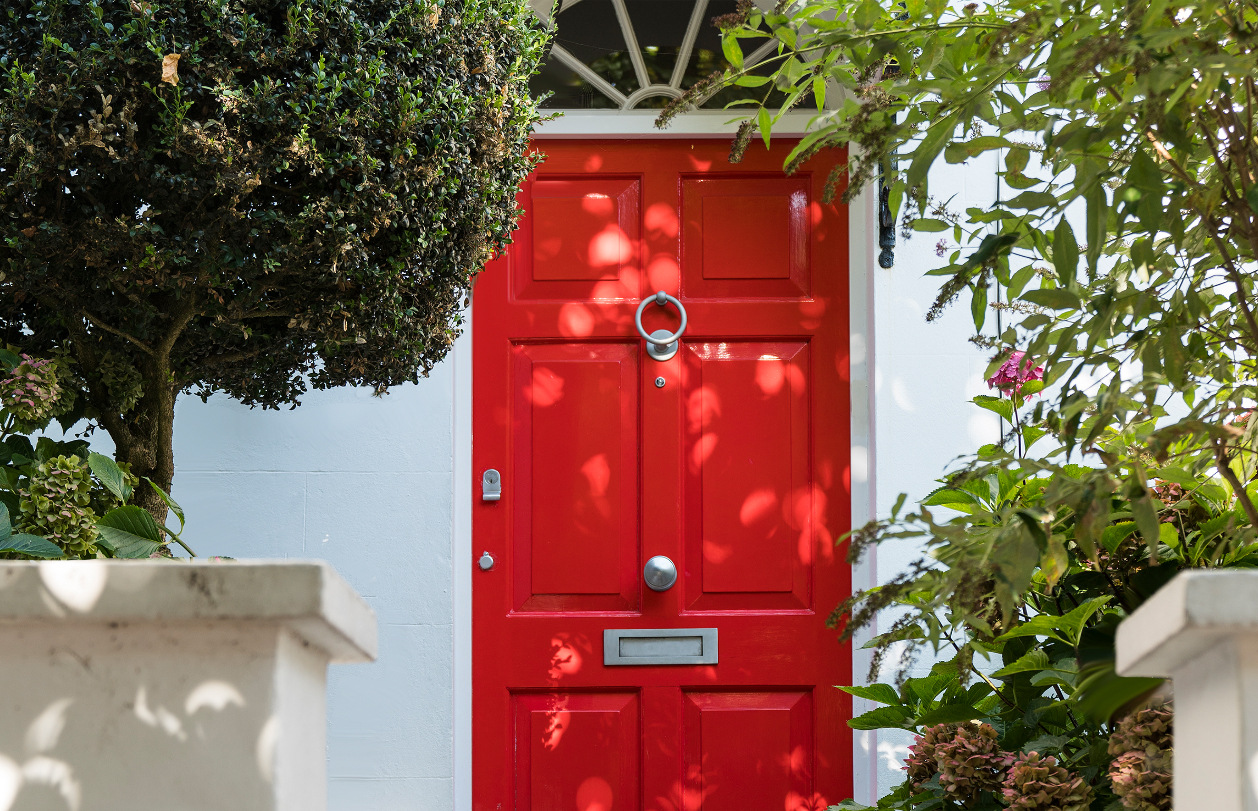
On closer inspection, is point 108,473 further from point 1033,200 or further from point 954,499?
point 954,499

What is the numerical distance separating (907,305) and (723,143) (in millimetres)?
818

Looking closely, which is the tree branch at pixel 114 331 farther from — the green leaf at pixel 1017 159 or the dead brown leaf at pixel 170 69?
the green leaf at pixel 1017 159

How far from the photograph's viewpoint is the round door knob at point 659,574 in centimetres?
319

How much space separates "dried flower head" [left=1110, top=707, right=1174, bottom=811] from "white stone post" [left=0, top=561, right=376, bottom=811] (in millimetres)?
1120

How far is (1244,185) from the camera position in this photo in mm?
1294

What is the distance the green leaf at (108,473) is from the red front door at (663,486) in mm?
1681

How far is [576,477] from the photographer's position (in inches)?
128

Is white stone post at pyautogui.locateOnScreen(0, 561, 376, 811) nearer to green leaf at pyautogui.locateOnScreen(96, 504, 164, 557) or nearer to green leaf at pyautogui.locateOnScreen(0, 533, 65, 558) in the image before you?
green leaf at pyautogui.locateOnScreen(0, 533, 65, 558)

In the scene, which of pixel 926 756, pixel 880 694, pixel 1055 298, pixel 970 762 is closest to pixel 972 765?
pixel 970 762

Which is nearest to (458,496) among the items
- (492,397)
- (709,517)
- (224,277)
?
(492,397)

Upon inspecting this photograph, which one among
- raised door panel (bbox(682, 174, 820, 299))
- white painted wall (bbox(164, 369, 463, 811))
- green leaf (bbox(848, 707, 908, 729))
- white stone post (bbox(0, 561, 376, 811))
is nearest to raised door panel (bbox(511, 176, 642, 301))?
raised door panel (bbox(682, 174, 820, 299))

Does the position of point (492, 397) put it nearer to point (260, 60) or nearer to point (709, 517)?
point (709, 517)

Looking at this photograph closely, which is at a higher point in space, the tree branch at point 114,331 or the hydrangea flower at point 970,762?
the tree branch at point 114,331

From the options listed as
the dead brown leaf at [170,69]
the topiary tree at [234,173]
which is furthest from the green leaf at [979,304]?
the dead brown leaf at [170,69]
